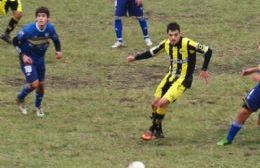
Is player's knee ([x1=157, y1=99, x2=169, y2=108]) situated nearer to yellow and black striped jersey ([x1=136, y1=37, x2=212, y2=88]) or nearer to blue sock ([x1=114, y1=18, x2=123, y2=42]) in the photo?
yellow and black striped jersey ([x1=136, y1=37, x2=212, y2=88])

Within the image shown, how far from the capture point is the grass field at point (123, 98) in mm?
9602

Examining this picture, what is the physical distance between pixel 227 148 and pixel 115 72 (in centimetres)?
522

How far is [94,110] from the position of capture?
1209 centimetres

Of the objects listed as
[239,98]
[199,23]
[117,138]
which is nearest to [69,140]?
[117,138]

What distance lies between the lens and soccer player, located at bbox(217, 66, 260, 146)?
9.70m

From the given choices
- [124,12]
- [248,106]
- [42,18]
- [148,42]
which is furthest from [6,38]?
[248,106]

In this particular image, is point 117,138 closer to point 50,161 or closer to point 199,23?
point 50,161

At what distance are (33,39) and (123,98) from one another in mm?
2389

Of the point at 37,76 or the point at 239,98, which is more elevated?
the point at 37,76

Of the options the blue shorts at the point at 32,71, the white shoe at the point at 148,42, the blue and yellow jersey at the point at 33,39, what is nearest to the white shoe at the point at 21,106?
the blue shorts at the point at 32,71

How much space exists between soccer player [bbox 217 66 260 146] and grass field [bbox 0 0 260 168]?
0.16 meters

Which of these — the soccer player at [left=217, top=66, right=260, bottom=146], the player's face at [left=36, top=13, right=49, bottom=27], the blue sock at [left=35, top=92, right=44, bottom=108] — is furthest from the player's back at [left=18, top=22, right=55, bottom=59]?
the soccer player at [left=217, top=66, right=260, bottom=146]

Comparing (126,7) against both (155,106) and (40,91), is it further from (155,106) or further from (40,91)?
(155,106)

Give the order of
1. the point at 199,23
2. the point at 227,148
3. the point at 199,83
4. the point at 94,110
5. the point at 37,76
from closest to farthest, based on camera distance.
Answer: the point at 227,148 < the point at 37,76 < the point at 94,110 < the point at 199,83 < the point at 199,23
